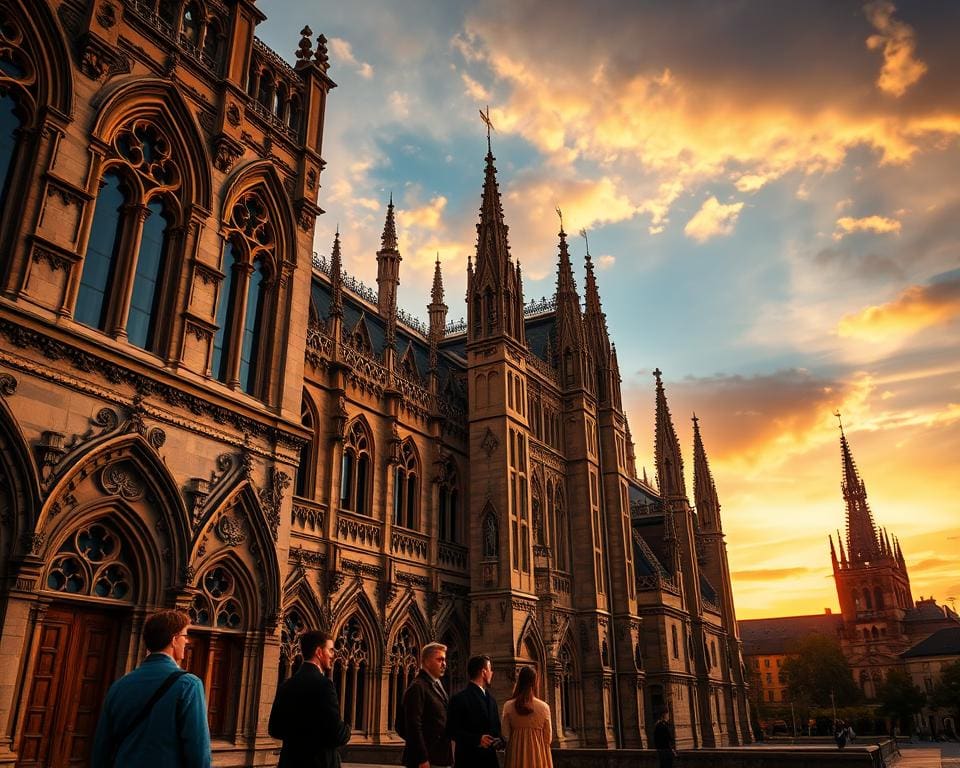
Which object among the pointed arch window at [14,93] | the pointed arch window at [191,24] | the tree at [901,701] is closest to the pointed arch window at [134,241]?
Result: the pointed arch window at [14,93]

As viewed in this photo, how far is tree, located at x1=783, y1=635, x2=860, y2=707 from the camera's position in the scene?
95438 millimetres

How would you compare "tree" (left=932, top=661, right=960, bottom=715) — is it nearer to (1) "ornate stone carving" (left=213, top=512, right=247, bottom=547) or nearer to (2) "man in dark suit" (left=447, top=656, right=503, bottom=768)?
(1) "ornate stone carving" (left=213, top=512, right=247, bottom=547)

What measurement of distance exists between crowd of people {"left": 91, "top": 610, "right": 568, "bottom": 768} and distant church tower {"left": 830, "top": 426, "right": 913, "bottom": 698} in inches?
5297

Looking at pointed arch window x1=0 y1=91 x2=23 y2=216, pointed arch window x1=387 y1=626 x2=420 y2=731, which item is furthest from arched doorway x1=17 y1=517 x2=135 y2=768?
pointed arch window x1=387 y1=626 x2=420 y2=731

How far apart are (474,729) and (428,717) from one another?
0.47m

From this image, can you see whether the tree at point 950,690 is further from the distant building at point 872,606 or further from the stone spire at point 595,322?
the stone spire at point 595,322

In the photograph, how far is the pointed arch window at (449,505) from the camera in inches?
1147

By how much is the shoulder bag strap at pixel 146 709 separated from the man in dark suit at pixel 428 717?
3364 mm

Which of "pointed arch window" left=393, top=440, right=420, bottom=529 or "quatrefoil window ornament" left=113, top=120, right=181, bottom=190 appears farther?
"pointed arch window" left=393, top=440, right=420, bottom=529

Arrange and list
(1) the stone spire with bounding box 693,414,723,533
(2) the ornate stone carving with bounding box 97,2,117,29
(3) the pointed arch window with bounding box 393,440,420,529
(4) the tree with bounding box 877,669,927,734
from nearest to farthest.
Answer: (2) the ornate stone carving with bounding box 97,2,117,29, (3) the pointed arch window with bounding box 393,440,420,529, (1) the stone spire with bounding box 693,414,723,533, (4) the tree with bounding box 877,669,927,734

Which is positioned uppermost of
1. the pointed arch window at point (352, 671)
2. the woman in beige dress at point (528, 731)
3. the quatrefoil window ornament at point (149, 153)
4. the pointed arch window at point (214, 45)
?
the pointed arch window at point (214, 45)

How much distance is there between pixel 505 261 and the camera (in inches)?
1316

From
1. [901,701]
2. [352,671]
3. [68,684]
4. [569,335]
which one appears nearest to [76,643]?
[68,684]

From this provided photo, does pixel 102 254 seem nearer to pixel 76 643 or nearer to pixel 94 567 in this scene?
pixel 94 567
